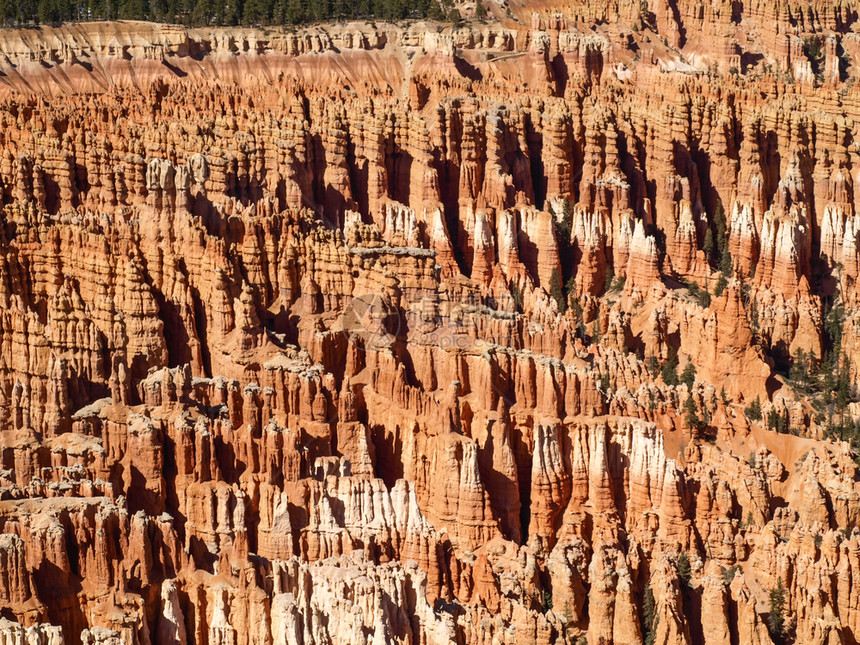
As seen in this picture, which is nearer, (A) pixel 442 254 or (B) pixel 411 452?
(B) pixel 411 452

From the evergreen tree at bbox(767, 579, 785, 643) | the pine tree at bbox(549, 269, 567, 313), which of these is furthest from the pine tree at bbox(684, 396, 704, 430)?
the pine tree at bbox(549, 269, 567, 313)

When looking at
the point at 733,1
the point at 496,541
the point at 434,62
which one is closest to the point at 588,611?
the point at 496,541

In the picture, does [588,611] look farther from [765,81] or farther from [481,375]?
[765,81]

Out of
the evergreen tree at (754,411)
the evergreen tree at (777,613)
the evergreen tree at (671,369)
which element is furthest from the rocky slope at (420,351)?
the evergreen tree at (671,369)

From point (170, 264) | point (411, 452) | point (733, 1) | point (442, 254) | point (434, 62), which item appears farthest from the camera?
point (733, 1)

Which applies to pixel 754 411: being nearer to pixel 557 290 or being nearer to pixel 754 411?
pixel 754 411

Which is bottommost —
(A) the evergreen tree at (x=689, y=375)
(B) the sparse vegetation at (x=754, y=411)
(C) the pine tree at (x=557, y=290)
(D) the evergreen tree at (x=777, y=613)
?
(D) the evergreen tree at (x=777, y=613)

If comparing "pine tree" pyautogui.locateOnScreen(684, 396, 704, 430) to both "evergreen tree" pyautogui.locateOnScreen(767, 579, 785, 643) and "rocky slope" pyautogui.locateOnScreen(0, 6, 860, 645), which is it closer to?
"rocky slope" pyautogui.locateOnScreen(0, 6, 860, 645)

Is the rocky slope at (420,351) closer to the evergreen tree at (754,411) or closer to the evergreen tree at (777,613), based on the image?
the evergreen tree at (777,613)
